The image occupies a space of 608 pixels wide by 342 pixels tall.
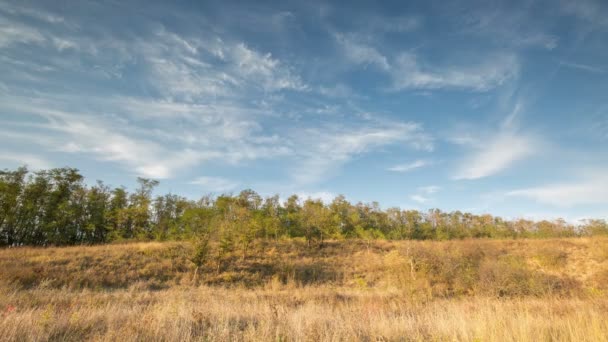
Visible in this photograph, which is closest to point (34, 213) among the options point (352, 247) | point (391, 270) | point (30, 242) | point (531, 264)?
point (30, 242)

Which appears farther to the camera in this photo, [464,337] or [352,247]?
[352,247]

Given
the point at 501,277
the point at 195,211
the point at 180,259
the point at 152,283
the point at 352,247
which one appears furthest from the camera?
the point at 195,211

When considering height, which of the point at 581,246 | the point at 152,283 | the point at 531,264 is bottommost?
the point at 152,283

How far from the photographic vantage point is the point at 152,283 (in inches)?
734

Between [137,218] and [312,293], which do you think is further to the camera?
[137,218]

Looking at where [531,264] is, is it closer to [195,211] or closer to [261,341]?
[261,341]

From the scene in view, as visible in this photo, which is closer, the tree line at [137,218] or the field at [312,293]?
the field at [312,293]

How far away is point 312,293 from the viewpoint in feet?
44.9

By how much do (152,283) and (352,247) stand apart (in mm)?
21582

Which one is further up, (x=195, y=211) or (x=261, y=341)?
(x=195, y=211)

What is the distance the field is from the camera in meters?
5.09

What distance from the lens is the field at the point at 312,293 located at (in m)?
5.09

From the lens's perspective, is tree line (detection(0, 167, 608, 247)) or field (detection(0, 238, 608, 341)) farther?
tree line (detection(0, 167, 608, 247))

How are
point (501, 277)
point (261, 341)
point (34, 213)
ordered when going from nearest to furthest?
1. point (261, 341)
2. point (501, 277)
3. point (34, 213)
